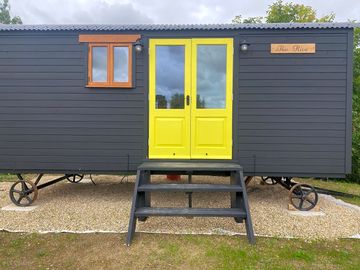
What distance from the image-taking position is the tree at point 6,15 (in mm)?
23703

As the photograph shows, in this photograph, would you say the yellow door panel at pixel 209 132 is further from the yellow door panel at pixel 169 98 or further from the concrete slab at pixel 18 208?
the concrete slab at pixel 18 208

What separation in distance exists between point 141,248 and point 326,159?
3.23 m

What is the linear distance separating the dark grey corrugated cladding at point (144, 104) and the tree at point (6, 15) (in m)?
23.1

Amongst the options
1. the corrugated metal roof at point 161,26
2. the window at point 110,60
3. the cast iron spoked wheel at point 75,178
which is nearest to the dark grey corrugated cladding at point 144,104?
the corrugated metal roof at point 161,26

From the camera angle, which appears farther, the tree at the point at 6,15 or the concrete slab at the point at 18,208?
the tree at the point at 6,15

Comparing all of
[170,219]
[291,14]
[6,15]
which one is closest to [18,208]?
[170,219]

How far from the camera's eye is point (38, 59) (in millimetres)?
4793

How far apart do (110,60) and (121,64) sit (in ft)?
0.61

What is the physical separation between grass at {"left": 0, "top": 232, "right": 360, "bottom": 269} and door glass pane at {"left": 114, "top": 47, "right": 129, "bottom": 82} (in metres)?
2.47

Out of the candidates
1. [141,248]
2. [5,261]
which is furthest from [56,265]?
[141,248]

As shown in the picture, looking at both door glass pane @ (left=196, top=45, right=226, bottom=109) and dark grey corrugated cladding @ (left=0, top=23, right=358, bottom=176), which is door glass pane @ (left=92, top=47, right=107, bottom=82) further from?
door glass pane @ (left=196, top=45, right=226, bottom=109)

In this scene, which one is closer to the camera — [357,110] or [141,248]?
[141,248]

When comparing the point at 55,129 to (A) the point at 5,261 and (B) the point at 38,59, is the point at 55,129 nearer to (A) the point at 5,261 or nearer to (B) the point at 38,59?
(B) the point at 38,59

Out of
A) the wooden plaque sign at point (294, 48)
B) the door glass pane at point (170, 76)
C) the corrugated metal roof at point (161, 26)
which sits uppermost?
the corrugated metal roof at point (161, 26)
